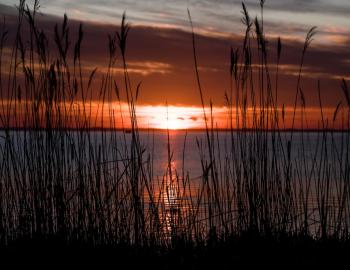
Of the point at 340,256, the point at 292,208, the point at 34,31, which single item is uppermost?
the point at 34,31

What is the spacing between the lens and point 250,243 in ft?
9.76

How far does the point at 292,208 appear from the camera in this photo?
335cm

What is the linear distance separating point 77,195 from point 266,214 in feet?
4.02

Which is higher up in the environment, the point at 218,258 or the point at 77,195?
the point at 77,195

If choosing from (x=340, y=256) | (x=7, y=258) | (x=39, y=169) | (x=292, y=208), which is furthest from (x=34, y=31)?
(x=340, y=256)

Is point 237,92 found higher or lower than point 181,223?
higher

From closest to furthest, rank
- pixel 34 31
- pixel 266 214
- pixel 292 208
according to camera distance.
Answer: pixel 34 31 → pixel 266 214 → pixel 292 208

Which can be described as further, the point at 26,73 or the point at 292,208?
the point at 292,208

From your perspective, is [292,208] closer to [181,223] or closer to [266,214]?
[266,214]

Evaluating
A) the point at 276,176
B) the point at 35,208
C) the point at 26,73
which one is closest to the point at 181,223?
the point at 276,176

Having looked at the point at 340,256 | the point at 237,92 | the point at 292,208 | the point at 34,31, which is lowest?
the point at 340,256

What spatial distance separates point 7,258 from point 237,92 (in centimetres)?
178

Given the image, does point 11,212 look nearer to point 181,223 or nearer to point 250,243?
point 181,223

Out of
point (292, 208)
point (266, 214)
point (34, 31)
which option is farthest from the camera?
point (292, 208)
